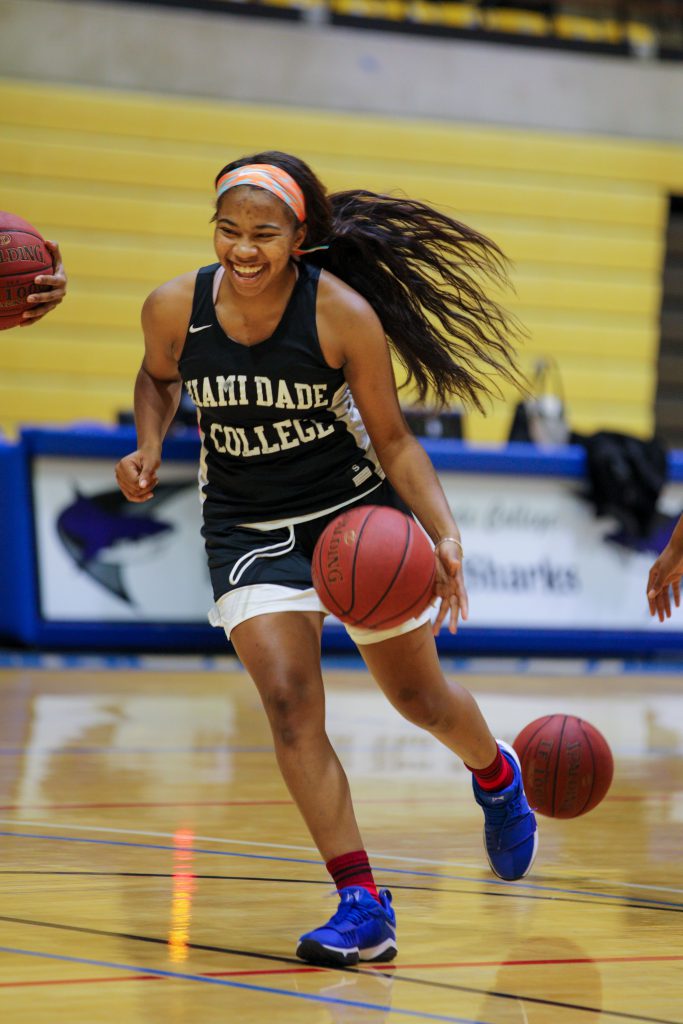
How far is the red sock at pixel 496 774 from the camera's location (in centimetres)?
A: 374

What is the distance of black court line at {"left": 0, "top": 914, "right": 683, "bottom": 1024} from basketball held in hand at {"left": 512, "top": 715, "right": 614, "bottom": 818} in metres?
1.28

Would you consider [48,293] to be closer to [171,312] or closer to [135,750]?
[171,312]

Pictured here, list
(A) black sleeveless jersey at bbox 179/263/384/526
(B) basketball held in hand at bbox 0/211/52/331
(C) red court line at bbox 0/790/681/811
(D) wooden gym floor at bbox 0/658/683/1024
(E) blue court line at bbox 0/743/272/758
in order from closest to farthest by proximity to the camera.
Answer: (D) wooden gym floor at bbox 0/658/683/1024 → (A) black sleeveless jersey at bbox 179/263/384/526 → (B) basketball held in hand at bbox 0/211/52/331 → (C) red court line at bbox 0/790/681/811 → (E) blue court line at bbox 0/743/272/758

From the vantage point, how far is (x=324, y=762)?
311 cm

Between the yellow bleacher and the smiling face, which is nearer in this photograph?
the smiling face

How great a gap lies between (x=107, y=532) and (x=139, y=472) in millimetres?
5201

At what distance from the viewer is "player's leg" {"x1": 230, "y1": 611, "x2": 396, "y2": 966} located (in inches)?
119

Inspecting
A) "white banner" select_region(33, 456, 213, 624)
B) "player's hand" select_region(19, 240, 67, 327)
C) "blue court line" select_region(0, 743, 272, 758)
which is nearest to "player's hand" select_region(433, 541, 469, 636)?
"player's hand" select_region(19, 240, 67, 327)

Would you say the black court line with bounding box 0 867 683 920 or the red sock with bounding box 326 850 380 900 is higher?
the red sock with bounding box 326 850 380 900

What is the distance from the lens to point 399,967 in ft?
9.91

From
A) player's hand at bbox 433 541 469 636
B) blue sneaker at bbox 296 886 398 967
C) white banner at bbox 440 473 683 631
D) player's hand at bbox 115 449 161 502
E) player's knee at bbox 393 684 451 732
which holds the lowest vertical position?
white banner at bbox 440 473 683 631

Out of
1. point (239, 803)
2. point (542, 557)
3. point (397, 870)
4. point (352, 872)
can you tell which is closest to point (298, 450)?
point (352, 872)

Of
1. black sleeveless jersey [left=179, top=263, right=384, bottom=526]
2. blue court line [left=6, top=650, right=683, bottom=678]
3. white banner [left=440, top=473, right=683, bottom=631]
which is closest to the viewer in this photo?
black sleeveless jersey [left=179, top=263, right=384, bottom=526]

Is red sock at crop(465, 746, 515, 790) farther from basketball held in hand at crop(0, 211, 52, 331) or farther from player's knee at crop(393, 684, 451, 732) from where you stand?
basketball held in hand at crop(0, 211, 52, 331)
